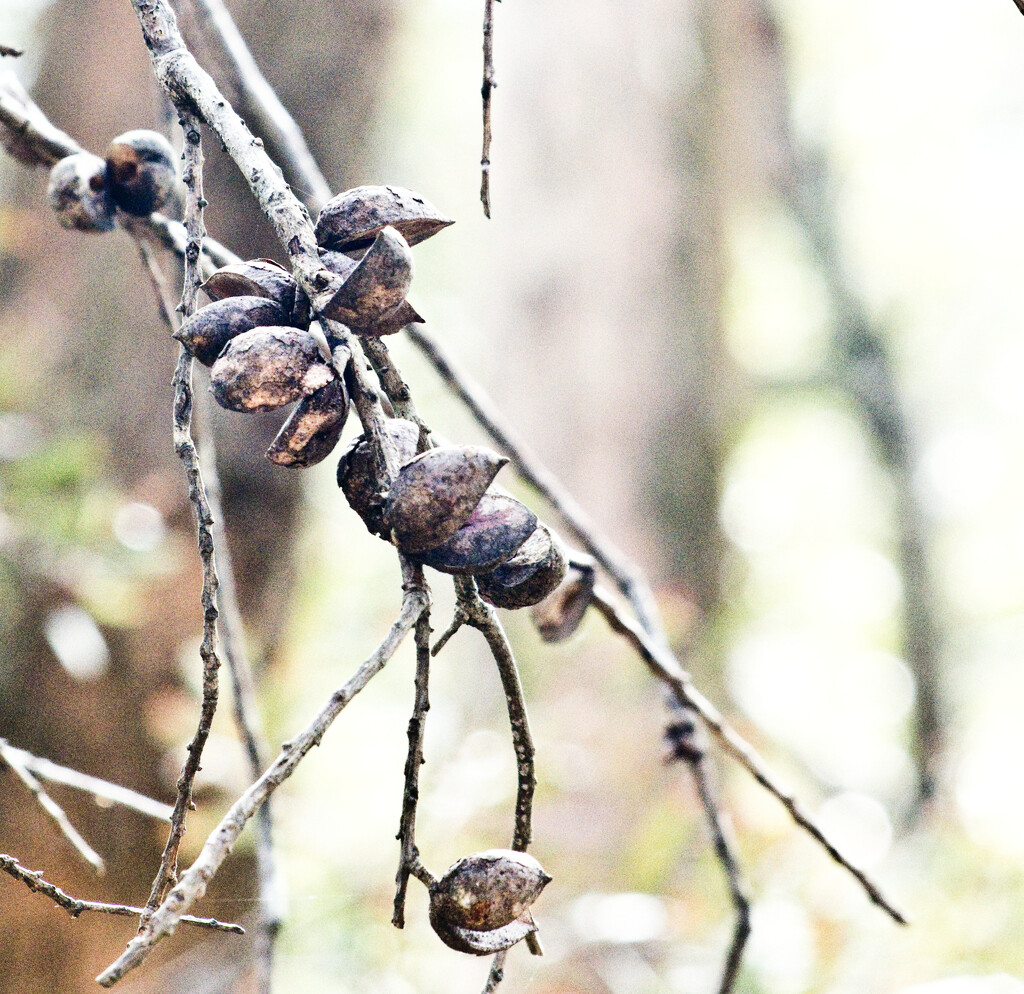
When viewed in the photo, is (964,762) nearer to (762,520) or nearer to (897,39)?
(762,520)

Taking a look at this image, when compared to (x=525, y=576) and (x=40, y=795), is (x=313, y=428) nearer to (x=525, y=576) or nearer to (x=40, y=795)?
(x=525, y=576)

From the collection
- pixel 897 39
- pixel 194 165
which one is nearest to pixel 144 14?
pixel 194 165

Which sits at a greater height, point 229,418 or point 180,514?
point 229,418

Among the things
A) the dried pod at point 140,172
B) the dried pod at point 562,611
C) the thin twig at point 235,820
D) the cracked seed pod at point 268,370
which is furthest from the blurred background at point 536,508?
the thin twig at point 235,820

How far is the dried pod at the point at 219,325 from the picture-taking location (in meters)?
0.30

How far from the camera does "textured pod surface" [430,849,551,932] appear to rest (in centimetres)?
31

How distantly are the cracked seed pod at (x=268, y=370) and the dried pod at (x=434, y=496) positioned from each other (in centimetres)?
5

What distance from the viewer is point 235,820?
0.68 ft

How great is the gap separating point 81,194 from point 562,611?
33 cm

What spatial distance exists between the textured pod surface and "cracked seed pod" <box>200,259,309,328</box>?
188 mm

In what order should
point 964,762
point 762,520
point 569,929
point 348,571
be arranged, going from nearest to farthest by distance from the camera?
point 569,929 → point 964,762 → point 348,571 → point 762,520

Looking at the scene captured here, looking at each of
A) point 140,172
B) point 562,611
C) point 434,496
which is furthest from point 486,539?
point 140,172

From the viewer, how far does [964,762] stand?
10.4 feet

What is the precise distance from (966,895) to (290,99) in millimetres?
1754
